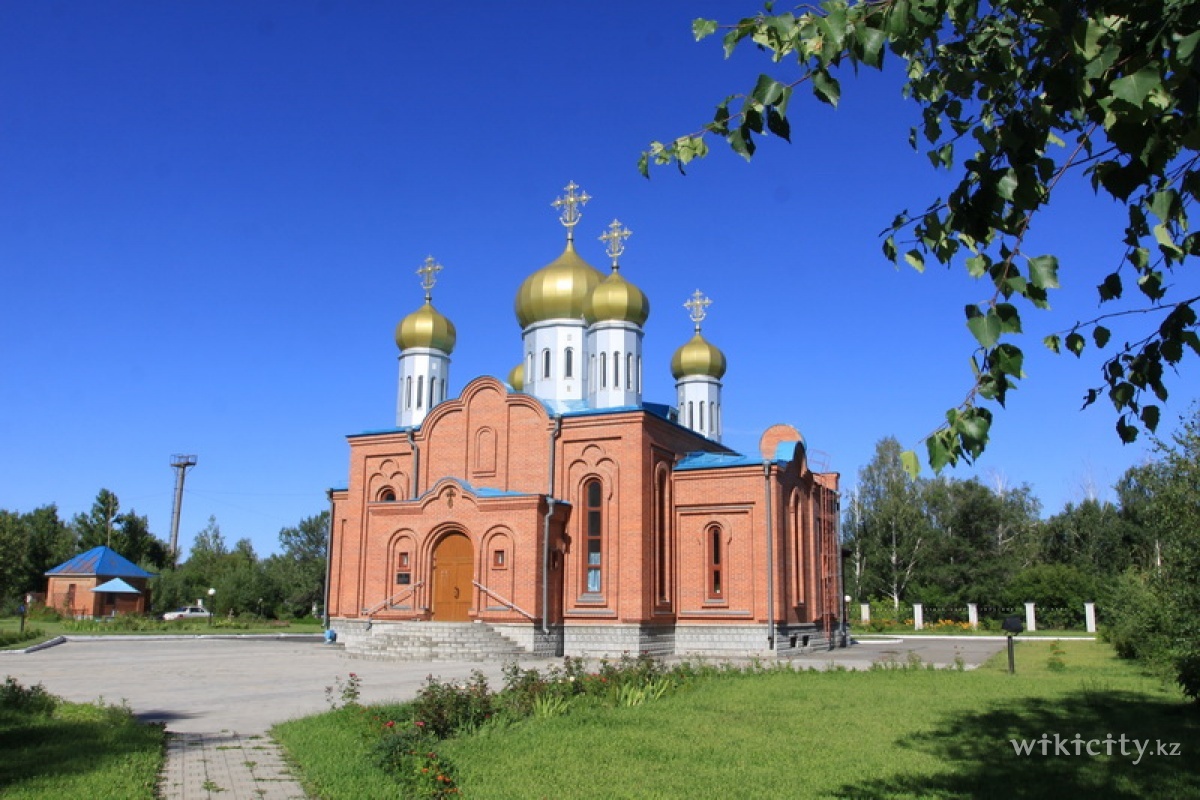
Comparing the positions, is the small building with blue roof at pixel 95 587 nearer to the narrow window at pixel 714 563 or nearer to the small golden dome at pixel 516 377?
the small golden dome at pixel 516 377

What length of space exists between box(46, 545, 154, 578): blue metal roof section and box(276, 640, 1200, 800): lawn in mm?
42682

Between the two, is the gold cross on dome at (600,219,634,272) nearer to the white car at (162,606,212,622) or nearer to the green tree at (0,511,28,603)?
the green tree at (0,511,28,603)

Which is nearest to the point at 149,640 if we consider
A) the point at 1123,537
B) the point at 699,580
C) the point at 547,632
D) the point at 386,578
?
the point at 386,578

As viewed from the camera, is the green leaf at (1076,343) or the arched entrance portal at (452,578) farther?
the arched entrance portal at (452,578)

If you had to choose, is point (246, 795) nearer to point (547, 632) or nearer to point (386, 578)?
point (547, 632)

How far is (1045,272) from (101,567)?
170ft

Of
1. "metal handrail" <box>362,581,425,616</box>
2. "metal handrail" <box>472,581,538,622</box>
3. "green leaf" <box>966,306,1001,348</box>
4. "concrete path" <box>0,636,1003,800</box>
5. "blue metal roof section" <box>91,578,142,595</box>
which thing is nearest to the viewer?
"green leaf" <box>966,306,1001,348</box>

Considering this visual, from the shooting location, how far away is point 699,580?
78.3ft

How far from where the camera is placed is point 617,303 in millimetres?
25531

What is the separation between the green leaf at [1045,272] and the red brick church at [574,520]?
738 inches

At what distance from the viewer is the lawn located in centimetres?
729

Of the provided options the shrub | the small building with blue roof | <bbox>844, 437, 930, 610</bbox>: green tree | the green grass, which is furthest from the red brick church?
the small building with blue roof

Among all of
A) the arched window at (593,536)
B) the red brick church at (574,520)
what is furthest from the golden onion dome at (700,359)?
the arched window at (593,536)

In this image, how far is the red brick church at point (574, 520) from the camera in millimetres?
22391
